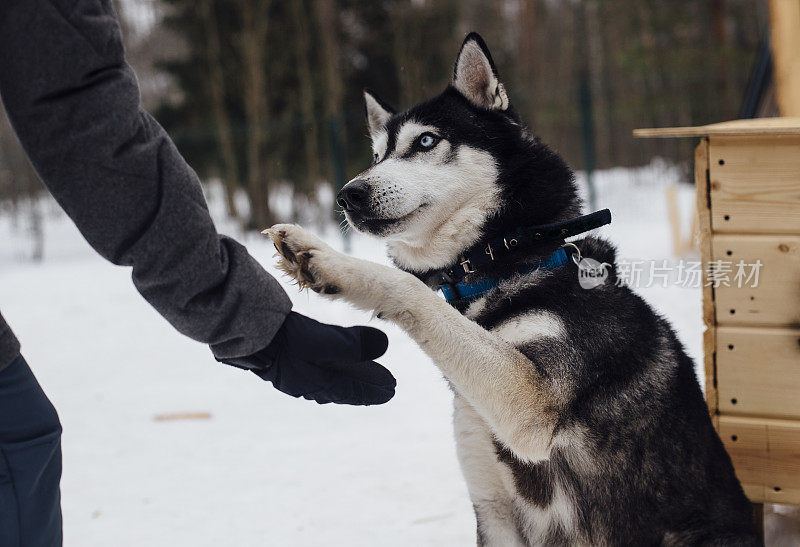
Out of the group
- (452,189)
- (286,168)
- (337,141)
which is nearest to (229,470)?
(452,189)

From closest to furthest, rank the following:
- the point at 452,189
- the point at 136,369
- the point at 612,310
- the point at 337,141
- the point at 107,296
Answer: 1. the point at 612,310
2. the point at 452,189
3. the point at 136,369
4. the point at 107,296
5. the point at 337,141

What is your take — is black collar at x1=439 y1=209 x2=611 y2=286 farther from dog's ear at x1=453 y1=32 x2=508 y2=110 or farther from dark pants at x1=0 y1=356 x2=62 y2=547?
dark pants at x1=0 y1=356 x2=62 y2=547

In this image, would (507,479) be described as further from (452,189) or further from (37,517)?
(37,517)

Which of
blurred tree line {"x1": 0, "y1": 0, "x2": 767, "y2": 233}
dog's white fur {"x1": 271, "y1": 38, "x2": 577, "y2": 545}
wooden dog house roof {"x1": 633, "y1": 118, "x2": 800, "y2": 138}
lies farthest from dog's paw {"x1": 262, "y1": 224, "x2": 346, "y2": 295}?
blurred tree line {"x1": 0, "y1": 0, "x2": 767, "y2": 233}

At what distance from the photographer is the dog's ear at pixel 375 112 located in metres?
2.40

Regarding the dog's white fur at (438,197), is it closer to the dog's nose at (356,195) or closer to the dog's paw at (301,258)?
the dog's nose at (356,195)

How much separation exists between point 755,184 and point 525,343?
1133 mm

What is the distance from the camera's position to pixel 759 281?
224 centimetres

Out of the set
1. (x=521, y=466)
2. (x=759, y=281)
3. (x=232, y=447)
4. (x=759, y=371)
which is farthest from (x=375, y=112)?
(x=232, y=447)

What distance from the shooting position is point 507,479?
1.91 m

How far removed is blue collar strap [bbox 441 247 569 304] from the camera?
1896mm

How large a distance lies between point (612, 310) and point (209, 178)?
38.0 ft

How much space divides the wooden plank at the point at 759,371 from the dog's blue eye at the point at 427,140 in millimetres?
1243

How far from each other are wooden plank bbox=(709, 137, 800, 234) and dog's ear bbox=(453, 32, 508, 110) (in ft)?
2.64
